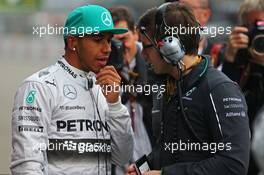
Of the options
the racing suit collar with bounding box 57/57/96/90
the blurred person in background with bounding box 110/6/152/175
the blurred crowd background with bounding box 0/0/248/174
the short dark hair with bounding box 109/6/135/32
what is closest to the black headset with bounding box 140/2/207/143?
the racing suit collar with bounding box 57/57/96/90

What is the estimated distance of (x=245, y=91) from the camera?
4.51 meters

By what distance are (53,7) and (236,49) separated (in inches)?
332

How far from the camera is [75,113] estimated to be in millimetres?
3504

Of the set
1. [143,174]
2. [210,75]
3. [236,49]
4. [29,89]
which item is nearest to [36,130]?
[29,89]

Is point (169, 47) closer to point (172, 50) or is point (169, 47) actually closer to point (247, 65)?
point (172, 50)

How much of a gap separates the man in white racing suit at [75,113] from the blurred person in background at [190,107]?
0.22 m

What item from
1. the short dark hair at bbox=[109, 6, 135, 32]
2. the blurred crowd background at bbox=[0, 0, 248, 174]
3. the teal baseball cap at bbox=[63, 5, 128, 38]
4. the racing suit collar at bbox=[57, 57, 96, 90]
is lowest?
the blurred crowd background at bbox=[0, 0, 248, 174]

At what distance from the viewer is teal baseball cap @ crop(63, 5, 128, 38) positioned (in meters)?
3.57

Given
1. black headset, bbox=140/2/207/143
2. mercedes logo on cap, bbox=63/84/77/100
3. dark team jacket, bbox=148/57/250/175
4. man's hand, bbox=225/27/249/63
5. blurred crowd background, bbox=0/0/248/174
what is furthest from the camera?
blurred crowd background, bbox=0/0/248/174

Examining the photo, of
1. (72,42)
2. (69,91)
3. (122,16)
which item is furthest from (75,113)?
(122,16)

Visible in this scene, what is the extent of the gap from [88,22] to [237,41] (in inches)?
46.4

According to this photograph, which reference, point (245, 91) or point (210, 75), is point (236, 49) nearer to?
point (245, 91)

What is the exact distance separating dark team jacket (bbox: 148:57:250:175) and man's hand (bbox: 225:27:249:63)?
109 centimetres

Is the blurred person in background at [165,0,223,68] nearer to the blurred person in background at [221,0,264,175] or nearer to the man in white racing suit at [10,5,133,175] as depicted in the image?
the blurred person in background at [221,0,264,175]
